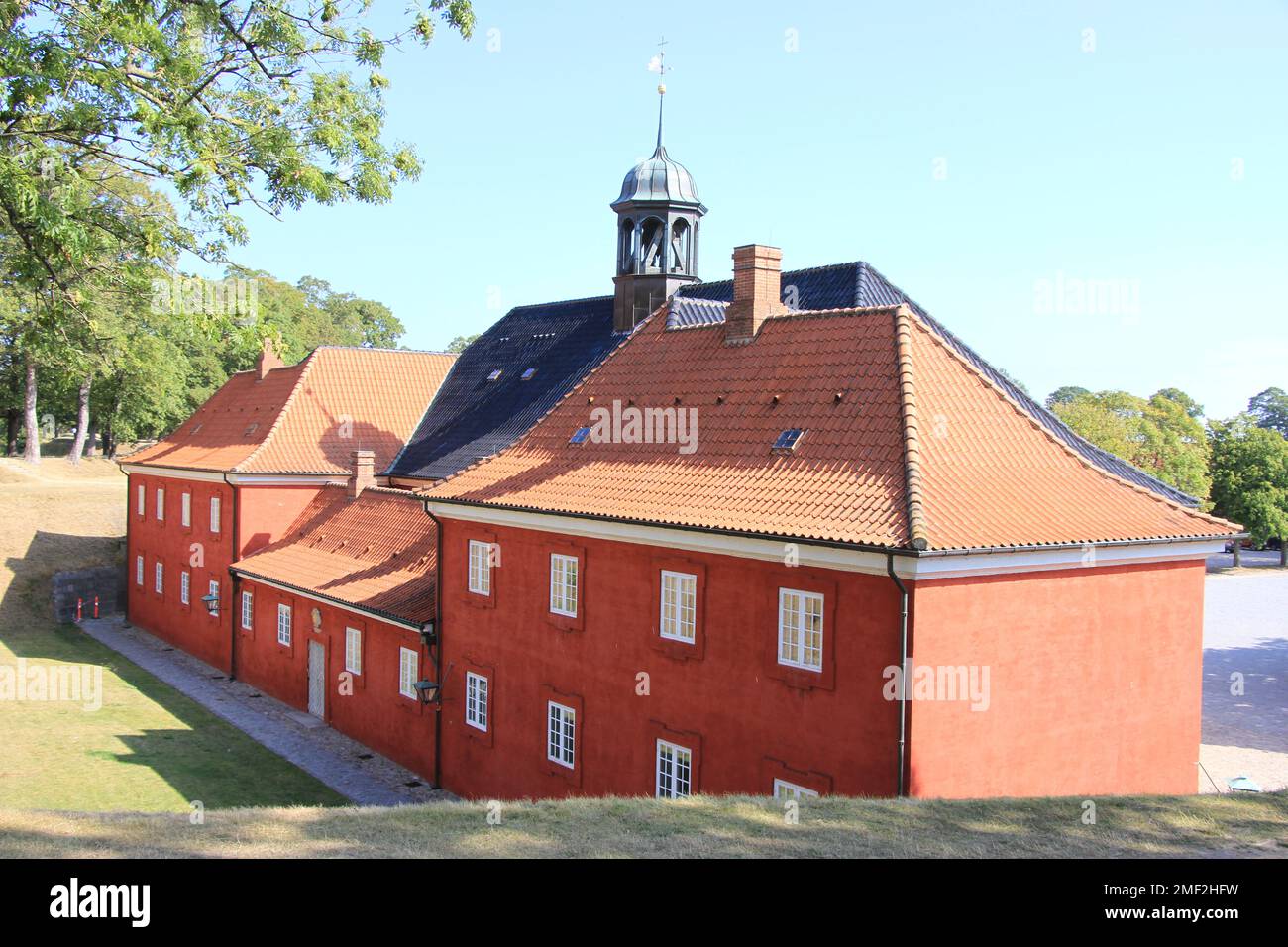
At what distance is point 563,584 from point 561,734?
243cm

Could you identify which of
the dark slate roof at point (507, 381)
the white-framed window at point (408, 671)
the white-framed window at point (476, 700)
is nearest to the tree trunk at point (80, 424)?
the dark slate roof at point (507, 381)

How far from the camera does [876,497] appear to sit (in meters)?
14.1

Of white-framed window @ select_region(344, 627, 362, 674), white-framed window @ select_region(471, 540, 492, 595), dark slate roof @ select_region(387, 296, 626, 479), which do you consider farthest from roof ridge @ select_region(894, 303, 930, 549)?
dark slate roof @ select_region(387, 296, 626, 479)

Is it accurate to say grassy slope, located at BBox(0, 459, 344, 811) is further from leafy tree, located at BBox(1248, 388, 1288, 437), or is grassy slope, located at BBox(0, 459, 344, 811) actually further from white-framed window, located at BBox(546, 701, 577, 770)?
leafy tree, located at BBox(1248, 388, 1288, 437)

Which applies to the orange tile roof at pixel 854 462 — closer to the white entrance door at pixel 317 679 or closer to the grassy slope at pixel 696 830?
the grassy slope at pixel 696 830

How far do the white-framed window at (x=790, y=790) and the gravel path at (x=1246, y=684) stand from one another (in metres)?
11.4

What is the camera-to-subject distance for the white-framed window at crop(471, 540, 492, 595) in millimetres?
20125

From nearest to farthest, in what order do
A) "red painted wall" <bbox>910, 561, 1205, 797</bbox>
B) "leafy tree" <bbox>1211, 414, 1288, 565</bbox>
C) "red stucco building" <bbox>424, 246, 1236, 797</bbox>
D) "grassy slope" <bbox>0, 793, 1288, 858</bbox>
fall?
1. "grassy slope" <bbox>0, 793, 1288, 858</bbox>
2. "red painted wall" <bbox>910, 561, 1205, 797</bbox>
3. "red stucco building" <bbox>424, 246, 1236, 797</bbox>
4. "leafy tree" <bbox>1211, 414, 1288, 565</bbox>

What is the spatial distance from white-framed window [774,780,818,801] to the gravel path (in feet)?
37.3

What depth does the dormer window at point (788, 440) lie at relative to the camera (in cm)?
1603

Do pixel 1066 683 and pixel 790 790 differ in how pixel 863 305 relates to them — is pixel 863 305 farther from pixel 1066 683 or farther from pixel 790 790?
pixel 790 790
